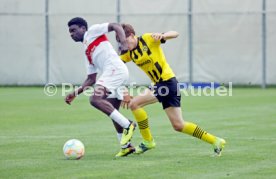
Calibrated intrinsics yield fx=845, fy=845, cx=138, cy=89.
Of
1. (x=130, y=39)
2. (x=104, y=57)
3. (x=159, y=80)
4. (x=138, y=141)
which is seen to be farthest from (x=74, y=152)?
(x=138, y=141)

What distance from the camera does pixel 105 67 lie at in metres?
12.2

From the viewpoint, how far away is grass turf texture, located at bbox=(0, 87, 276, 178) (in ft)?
33.8

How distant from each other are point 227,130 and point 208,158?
14.1 ft

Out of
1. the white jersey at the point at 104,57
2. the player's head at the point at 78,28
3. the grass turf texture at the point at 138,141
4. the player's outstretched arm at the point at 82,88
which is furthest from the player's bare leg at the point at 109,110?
the player's head at the point at 78,28

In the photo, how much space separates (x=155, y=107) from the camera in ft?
73.3

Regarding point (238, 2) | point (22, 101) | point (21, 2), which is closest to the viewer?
point (22, 101)

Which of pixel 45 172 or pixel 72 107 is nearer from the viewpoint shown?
pixel 45 172

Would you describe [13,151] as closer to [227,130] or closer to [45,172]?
[45,172]

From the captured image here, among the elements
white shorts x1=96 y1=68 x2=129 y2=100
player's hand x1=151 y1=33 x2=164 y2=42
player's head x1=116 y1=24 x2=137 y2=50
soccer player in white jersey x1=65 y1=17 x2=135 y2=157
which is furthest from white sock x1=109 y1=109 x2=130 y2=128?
player's hand x1=151 y1=33 x2=164 y2=42

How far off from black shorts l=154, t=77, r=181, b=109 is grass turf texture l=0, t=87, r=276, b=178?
74 centimetres

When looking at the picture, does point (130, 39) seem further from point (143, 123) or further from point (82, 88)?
point (143, 123)

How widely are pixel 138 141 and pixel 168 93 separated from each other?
6.95 ft

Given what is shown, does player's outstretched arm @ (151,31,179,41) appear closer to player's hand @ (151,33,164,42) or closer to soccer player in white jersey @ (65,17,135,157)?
player's hand @ (151,33,164,42)

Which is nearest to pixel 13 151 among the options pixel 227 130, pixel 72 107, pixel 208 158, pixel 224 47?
pixel 208 158
